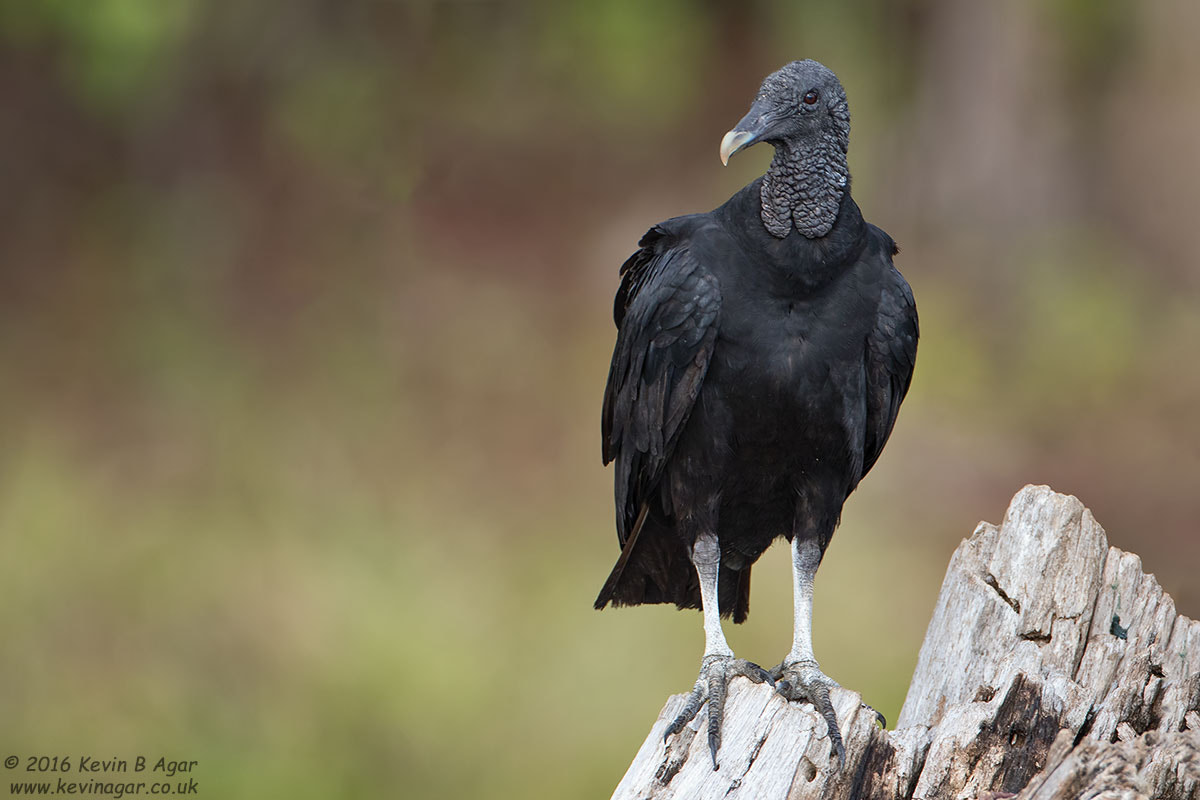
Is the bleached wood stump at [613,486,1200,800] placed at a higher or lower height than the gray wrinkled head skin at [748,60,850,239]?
lower

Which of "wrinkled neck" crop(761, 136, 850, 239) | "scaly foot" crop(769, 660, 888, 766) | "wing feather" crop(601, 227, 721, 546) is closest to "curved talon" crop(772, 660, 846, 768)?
"scaly foot" crop(769, 660, 888, 766)

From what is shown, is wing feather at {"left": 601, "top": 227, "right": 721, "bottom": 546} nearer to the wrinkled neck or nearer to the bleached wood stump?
the wrinkled neck

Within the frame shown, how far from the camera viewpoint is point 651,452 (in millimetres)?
2873

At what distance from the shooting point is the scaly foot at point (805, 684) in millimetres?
2553

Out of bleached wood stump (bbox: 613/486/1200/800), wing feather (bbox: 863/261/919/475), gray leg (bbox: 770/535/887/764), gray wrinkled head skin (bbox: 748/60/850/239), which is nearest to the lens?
bleached wood stump (bbox: 613/486/1200/800)

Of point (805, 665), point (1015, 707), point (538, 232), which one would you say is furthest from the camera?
point (538, 232)

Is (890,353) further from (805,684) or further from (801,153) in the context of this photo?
(805,684)

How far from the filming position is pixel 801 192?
2.64 metres

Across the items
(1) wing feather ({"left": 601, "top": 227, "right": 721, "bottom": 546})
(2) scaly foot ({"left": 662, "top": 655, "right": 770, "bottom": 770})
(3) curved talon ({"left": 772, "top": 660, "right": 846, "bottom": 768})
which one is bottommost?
(2) scaly foot ({"left": 662, "top": 655, "right": 770, "bottom": 770})

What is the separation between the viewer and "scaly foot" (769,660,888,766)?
255 centimetres

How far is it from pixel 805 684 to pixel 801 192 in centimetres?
106

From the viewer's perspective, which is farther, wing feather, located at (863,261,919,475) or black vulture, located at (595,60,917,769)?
wing feather, located at (863,261,919,475)

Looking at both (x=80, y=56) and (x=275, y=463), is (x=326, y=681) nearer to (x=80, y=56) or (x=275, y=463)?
(x=275, y=463)

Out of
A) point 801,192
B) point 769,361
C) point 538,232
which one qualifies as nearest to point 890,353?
point 769,361
